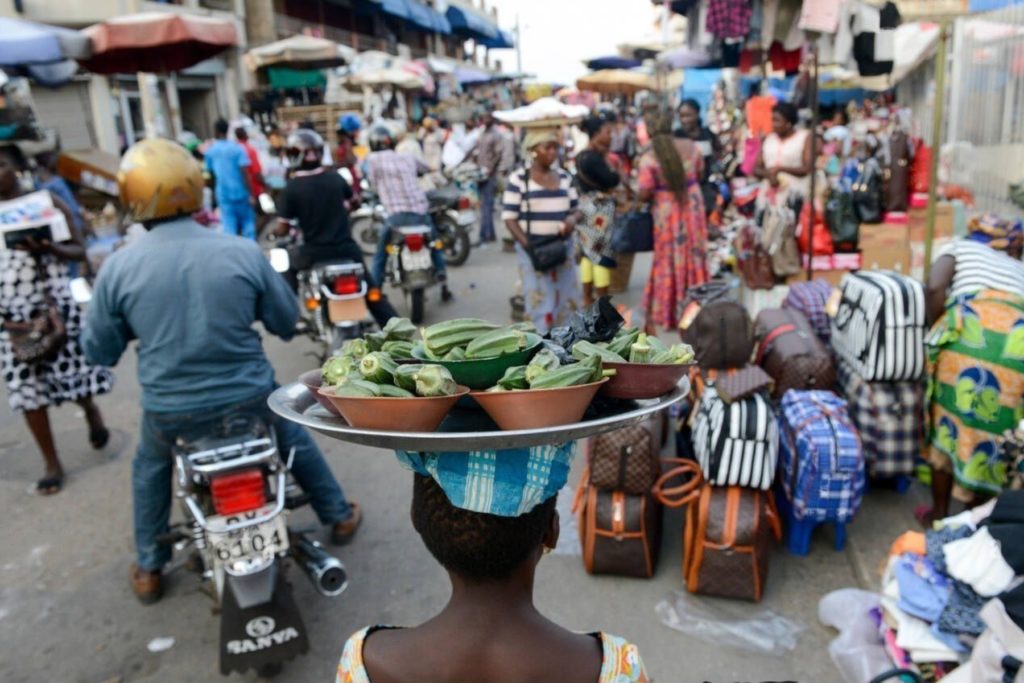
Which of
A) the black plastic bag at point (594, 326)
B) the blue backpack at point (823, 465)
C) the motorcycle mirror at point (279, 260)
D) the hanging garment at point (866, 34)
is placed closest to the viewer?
the black plastic bag at point (594, 326)

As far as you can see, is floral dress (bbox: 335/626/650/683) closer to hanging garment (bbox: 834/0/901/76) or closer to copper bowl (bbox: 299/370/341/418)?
copper bowl (bbox: 299/370/341/418)

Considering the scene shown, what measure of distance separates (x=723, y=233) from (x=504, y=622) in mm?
8652

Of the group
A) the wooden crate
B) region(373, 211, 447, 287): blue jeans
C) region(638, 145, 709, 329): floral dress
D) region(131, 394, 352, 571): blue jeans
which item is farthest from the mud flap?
the wooden crate

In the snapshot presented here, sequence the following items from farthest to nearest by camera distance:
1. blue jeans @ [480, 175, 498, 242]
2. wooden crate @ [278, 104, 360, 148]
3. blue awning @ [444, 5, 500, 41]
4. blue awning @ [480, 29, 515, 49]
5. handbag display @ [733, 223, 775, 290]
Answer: blue awning @ [480, 29, 515, 49], blue awning @ [444, 5, 500, 41], wooden crate @ [278, 104, 360, 148], blue jeans @ [480, 175, 498, 242], handbag display @ [733, 223, 775, 290]

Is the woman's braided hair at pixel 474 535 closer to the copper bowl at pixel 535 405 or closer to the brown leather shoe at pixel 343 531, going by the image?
the copper bowl at pixel 535 405

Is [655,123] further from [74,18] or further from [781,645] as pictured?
[74,18]

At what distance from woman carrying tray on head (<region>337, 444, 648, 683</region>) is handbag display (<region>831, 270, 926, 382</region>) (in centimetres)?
284

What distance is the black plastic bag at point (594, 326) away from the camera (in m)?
1.50

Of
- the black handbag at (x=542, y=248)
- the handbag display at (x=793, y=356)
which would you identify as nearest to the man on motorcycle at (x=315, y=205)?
the black handbag at (x=542, y=248)

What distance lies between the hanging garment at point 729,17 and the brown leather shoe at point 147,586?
16.9ft

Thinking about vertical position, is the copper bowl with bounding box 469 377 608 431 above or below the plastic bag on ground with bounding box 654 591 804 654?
above

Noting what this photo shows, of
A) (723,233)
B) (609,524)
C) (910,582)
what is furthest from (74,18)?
(910,582)

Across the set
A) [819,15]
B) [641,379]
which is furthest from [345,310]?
[641,379]

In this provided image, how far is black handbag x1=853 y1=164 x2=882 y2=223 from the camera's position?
7.24 metres
